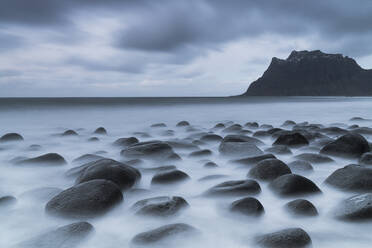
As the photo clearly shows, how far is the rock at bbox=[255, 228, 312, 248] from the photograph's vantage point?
195 centimetres

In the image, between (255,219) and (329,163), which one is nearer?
(255,219)

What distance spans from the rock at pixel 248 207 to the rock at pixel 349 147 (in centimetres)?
255

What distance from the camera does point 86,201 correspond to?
256 centimetres

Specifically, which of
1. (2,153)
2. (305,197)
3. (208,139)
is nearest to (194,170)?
(305,197)

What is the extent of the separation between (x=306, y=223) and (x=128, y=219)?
1429 millimetres

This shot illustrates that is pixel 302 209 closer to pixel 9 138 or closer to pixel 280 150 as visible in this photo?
pixel 280 150

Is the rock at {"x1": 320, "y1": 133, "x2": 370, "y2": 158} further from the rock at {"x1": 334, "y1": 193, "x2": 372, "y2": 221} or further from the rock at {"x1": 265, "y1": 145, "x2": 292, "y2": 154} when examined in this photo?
the rock at {"x1": 334, "y1": 193, "x2": 372, "y2": 221}

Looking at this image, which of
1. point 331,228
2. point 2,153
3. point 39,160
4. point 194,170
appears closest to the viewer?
point 331,228

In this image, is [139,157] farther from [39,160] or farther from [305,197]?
[305,197]

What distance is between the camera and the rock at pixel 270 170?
3301 millimetres

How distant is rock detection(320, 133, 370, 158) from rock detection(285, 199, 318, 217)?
227cm

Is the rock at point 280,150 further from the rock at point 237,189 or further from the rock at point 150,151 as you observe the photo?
the rock at point 237,189

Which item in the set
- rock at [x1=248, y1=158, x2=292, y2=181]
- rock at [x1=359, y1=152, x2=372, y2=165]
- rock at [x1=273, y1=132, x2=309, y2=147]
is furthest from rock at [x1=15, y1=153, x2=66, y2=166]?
rock at [x1=359, y1=152, x2=372, y2=165]

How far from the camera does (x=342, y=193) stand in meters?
2.95
